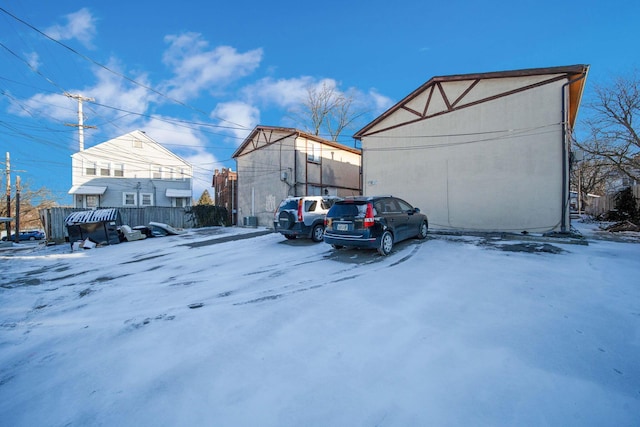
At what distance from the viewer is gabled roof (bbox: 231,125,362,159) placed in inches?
693

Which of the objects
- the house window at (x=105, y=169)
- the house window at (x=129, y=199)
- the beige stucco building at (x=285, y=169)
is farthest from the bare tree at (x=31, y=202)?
the beige stucco building at (x=285, y=169)

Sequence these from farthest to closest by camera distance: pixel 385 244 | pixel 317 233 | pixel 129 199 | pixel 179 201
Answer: pixel 179 201
pixel 129 199
pixel 317 233
pixel 385 244

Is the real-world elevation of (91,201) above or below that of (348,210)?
above

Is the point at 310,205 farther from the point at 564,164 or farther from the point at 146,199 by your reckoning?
the point at 146,199

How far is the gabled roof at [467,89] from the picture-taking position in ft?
32.3

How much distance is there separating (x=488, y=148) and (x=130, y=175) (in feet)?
92.6

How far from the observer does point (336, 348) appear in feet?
9.45

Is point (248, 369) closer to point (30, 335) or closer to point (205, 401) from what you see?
point (205, 401)

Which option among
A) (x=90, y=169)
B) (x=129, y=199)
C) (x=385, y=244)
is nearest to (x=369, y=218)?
(x=385, y=244)

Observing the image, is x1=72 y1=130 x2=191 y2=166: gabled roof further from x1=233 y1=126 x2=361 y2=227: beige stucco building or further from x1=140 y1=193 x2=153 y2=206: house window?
x1=233 y1=126 x2=361 y2=227: beige stucco building

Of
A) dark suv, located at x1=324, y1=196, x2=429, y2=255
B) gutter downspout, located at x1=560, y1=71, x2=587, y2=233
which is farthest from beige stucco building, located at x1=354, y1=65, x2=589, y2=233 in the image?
dark suv, located at x1=324, y1=196, x2=429, y2=255

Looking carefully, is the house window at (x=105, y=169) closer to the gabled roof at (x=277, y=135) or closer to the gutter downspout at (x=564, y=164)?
the gabled roof at (x=277, y=135)

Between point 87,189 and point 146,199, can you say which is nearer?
point 87,189

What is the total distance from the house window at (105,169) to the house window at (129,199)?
2.24 meters
